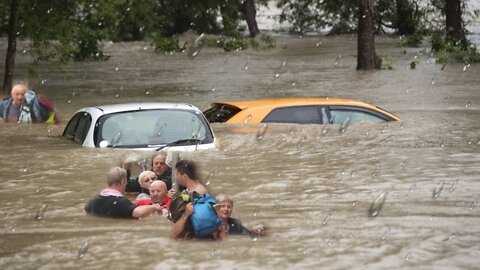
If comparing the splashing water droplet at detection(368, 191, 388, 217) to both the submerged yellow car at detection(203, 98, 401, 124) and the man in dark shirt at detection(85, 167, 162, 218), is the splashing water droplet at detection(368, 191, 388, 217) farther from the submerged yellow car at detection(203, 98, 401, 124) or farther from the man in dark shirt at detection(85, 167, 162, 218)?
the submerged yellow car at detection(203, 98, 401, 124)

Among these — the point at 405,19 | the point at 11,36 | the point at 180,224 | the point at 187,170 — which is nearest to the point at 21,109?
the point at 187,170

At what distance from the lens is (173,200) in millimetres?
8906

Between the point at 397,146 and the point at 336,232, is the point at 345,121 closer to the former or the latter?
the point at 397,146

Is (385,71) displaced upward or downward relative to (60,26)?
downward

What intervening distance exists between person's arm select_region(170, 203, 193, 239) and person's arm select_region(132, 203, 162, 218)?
57 cm

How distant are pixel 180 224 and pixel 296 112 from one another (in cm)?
675

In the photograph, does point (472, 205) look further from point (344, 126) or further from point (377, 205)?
point (344, 126)

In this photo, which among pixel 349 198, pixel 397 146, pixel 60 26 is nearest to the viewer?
pixel 349 198

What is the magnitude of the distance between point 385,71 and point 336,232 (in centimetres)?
2344

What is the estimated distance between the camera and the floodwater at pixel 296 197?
8.90m

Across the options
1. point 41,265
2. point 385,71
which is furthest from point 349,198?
point 385,71

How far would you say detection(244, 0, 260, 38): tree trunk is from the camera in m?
57.4

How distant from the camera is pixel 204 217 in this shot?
29.1 feet

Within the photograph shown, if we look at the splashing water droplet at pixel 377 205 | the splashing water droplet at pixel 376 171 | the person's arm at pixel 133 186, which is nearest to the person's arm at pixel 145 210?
the person's arm at pixel 133 186
